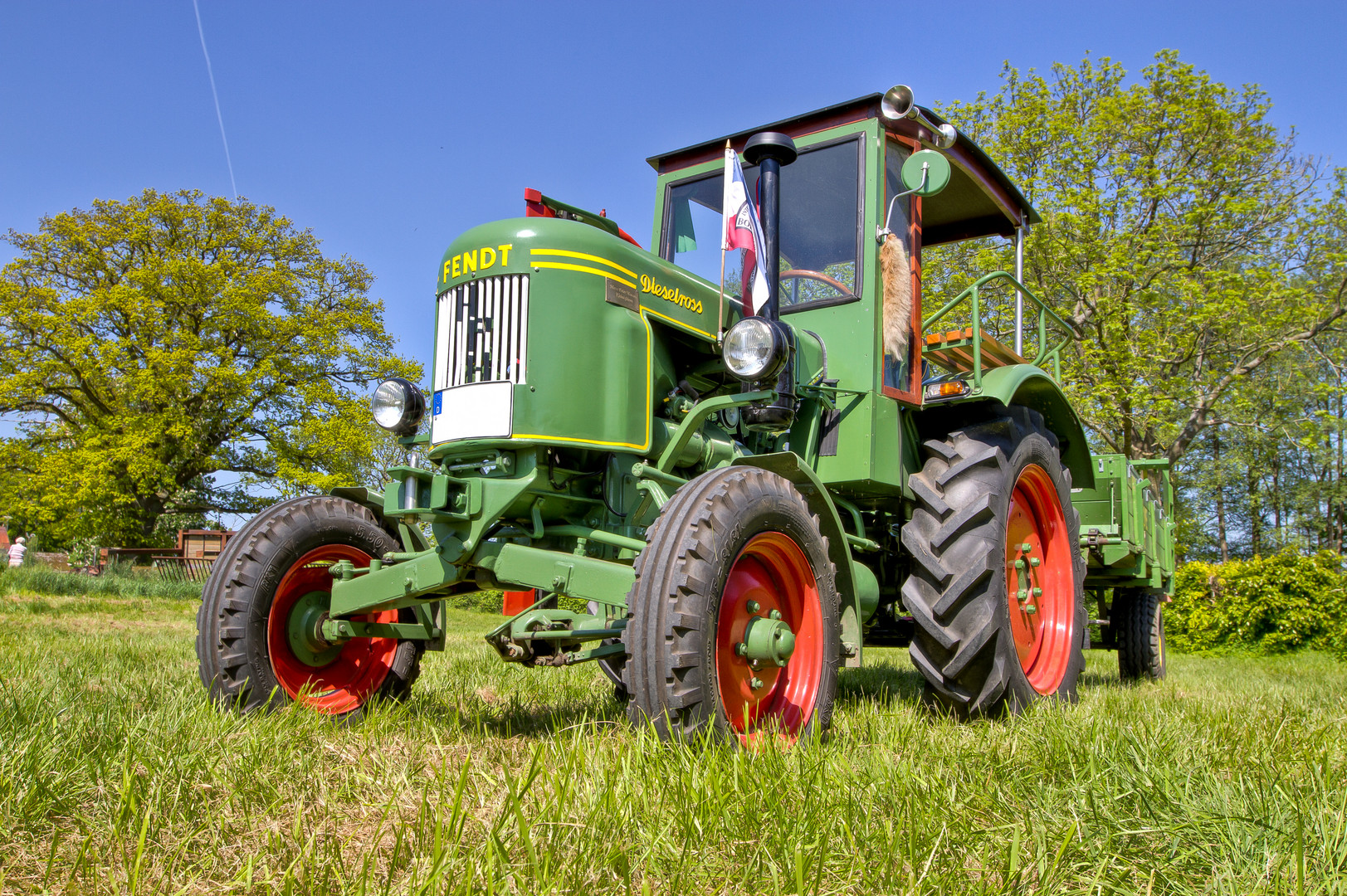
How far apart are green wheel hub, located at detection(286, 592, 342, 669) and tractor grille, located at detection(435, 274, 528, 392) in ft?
3.64

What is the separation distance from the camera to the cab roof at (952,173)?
4562 mm

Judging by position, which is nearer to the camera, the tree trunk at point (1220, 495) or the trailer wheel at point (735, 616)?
the trailer wheel at point (735, 616)

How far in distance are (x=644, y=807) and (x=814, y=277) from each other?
10.2 ft

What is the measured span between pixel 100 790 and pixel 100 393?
27.1m

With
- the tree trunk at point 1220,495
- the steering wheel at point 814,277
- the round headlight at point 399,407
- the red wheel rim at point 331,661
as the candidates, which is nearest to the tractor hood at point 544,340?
the round headlight at point 399,407

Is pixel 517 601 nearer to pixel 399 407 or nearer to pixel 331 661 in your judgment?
pixel 331 661

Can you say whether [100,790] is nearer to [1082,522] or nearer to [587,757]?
[587,757]

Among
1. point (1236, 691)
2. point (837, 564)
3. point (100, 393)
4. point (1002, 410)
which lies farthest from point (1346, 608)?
point (100, 393)

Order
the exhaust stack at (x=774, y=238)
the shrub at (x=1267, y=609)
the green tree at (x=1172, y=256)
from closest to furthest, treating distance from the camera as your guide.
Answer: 1. the exhaust stack at (x=774, y=238)
2. the shrub at (x=1267, y=609)
3. the green tree at (x=1172, y=256)

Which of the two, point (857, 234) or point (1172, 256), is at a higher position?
point (1172, 256)

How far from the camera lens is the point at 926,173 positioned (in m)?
4.06

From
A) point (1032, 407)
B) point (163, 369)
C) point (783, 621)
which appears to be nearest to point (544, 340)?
point (783, 621)

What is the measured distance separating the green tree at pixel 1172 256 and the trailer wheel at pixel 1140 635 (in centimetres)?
1084

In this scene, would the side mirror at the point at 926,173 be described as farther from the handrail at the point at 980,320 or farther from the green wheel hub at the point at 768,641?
the green wheel hub at the point at 768,641
